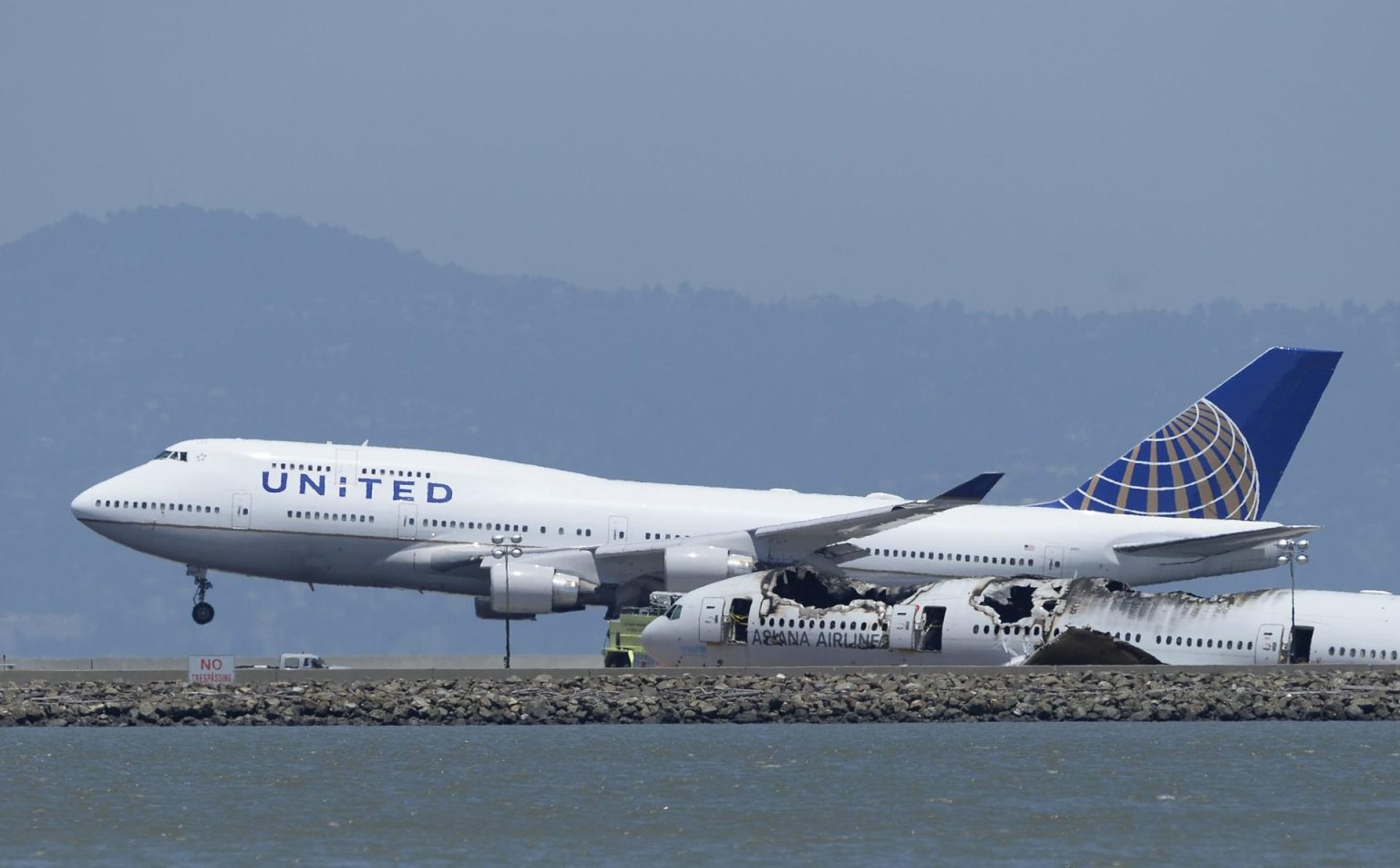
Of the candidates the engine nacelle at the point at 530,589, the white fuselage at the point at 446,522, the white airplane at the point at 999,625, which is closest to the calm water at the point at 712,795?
the white airplane at the point at 999,625

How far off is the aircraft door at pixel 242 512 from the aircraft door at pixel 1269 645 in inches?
1241

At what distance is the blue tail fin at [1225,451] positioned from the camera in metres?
95.2

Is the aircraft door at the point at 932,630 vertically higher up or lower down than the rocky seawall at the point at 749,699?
higher up

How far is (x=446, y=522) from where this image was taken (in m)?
85.2

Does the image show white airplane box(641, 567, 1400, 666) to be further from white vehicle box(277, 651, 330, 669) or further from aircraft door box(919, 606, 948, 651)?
white vehicle box(277, 651, 330, 669)

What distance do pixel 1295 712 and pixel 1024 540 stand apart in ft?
51.9

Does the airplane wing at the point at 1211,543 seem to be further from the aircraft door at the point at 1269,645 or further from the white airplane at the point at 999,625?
the aircraft door at the point at 1269,645

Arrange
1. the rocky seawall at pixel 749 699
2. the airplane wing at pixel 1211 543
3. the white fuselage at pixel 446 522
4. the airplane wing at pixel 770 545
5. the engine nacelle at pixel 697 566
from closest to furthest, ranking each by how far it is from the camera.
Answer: the rocky seawall at pixel 749 699 → the white fuselage at pixel 446 522 → the airplane wing at pixel 770 545 → the engine nacelle at pixel 697 566 → the airplane wing at pixel 1211 543

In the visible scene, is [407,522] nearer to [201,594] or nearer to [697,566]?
[201,594]

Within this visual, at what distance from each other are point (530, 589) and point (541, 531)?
282 centimetres

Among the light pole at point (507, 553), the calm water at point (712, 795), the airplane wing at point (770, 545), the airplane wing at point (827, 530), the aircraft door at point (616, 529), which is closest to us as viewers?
the calm water at point (712, 795)

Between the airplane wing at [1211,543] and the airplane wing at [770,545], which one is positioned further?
the airplane wing at [1211,543]

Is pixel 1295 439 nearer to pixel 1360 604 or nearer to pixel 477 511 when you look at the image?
pixel 1360 604

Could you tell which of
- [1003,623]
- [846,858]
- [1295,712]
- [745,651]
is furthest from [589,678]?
[846,858]
